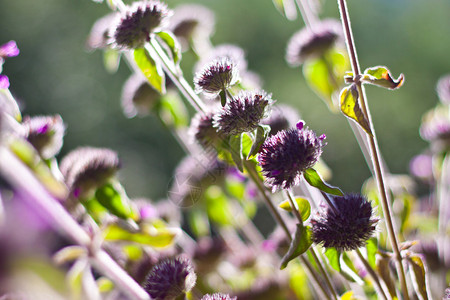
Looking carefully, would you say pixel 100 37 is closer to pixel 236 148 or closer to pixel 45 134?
pixel 45 134

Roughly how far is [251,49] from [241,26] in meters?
0.32

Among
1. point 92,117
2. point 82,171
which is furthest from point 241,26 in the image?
point 82,171

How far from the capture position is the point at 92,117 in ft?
12.3

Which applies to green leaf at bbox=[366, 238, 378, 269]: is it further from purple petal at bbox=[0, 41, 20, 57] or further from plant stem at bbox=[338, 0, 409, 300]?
purple petal at bbox=[0, 41, 20, 57]

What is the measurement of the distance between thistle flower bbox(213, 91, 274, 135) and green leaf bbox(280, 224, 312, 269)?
3.4 inches

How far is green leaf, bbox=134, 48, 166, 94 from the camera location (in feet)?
1.52

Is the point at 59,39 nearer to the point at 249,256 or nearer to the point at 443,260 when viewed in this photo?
the point at 249,256

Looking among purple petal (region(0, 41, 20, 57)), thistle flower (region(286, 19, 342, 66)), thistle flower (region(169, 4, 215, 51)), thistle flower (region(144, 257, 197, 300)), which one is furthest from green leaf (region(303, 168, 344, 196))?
thistle flower (region(169, 4, 215, 51))

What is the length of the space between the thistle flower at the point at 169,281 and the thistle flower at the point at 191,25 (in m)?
0.52

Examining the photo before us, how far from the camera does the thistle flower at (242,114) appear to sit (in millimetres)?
355

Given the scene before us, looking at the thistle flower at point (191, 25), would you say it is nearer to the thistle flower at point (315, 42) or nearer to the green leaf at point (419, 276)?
the thistle flower at point (315, 42)

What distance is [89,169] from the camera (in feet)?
1.85

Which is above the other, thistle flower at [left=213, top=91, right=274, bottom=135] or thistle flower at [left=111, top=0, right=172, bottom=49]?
thistle flower at [left=111, top=0, right=172, bottom=49]

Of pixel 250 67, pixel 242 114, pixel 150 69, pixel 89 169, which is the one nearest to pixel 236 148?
pixel 242 114
